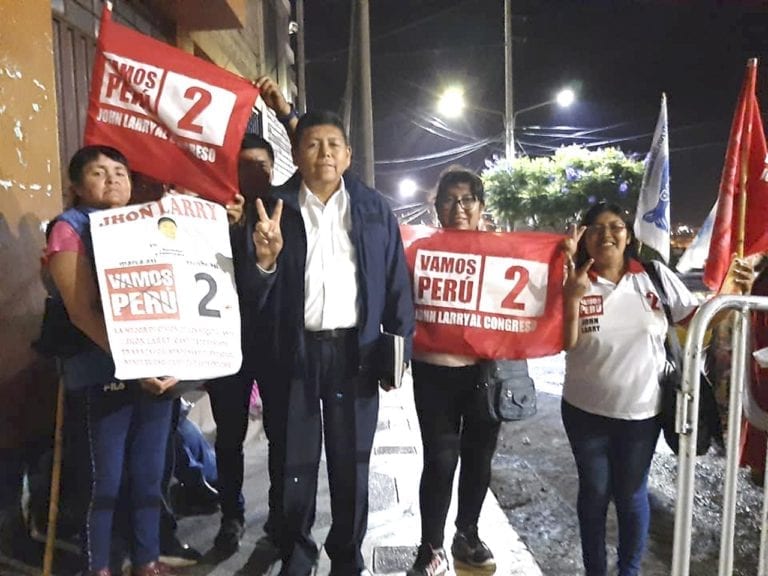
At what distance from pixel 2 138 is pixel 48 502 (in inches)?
75.1

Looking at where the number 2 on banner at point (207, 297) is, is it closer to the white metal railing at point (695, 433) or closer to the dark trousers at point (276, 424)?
the dark trousers at point (276, 424)

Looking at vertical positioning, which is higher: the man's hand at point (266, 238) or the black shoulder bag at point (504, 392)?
the man's hand at point (266, 238)

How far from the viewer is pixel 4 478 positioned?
307cm

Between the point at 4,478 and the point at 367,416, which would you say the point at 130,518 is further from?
the point at 367,416

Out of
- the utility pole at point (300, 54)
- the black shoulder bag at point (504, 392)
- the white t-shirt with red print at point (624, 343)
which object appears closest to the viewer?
the white t-shirt with red print at point (624, 343)

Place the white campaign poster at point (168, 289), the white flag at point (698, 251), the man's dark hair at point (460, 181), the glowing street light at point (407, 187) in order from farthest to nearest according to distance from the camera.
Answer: the glowing street light at point (407, 187), the white flag at point (698, 251), the man's dark hair at point (460, 181), the white campaign poster at point (168, 289)

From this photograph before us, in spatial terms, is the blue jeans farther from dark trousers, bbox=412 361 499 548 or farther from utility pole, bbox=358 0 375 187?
utility pole, bbox=358 0 375 187

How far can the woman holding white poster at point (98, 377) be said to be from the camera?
249 centimetres

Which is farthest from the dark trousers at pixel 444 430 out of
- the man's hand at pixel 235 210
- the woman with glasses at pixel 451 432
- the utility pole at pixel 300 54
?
the utility pole at pixel 300 54

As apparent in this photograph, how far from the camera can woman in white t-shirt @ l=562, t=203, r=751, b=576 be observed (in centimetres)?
272

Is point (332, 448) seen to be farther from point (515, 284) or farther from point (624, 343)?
point (624, 343)

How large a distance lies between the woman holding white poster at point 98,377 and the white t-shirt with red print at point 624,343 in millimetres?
1953

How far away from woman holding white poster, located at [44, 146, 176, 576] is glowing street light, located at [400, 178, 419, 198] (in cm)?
3570

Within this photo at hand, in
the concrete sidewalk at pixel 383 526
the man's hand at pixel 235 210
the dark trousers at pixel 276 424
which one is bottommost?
the concrete sidewalk at pixel 383 526
